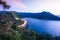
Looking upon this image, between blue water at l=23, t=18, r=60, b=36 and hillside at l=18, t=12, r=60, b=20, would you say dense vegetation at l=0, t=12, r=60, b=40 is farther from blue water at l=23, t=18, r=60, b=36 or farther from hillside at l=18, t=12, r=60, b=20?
hillside at l=18, t=12, r=60, b=20

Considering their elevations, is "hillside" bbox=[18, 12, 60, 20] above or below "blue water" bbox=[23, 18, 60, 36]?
above

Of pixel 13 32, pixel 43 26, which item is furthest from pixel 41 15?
pixel 13 32

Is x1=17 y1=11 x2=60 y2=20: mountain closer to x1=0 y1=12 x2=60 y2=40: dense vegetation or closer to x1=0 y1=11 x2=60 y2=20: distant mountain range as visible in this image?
x1=0 y1=11 x2=60 y2=20: distant mountain range

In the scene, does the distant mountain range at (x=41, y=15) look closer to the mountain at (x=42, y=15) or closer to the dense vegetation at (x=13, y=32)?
the mountain at (x=42, y=15)

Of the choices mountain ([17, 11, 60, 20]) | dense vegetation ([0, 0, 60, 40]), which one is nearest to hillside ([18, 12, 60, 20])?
mountain ([17, 11, 60, 20])

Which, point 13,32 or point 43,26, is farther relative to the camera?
point 43,26

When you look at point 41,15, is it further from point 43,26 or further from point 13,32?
point 13,32

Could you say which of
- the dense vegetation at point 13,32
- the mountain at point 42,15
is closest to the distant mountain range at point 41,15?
the mountain at point 42,15

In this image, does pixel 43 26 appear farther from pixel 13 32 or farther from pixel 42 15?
pixel 13 32

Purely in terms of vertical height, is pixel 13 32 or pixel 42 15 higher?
pixel 42 15

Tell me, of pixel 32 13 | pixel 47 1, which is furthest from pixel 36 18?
pixel 47 1

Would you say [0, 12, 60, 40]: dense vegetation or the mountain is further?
the mountain

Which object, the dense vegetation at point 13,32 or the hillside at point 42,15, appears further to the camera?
the hillside at point 42,15
